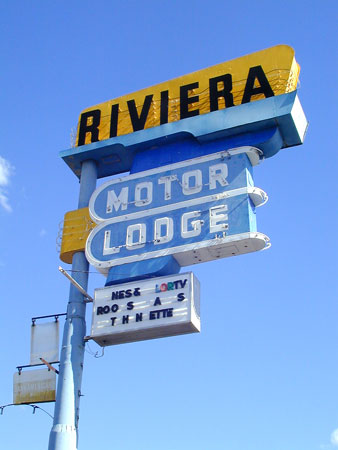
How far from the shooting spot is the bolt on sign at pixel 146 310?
1770cm

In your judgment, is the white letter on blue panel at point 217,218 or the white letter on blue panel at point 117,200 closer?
the white letter on blue panel at point 217,218

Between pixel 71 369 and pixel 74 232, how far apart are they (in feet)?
14.1

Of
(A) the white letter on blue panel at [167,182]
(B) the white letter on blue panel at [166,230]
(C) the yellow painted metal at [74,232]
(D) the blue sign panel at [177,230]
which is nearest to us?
(D) the blue sign panel at [177,230]

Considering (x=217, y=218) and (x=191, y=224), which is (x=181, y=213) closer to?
(x=191, y=224)

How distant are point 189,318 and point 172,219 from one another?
10.6 ft

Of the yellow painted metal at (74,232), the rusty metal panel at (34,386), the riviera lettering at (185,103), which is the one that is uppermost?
the riviera lettering at (185,103)

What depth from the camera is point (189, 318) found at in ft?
57.2

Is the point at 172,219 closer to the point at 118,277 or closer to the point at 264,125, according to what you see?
the point at 118,277

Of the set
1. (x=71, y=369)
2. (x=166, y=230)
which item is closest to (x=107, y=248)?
(x=166, y=230)

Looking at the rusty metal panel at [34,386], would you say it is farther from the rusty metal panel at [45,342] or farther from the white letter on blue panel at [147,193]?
Answer: the white letter on blue panel at [147,193]

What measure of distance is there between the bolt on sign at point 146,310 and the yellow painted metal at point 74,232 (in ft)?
7.31

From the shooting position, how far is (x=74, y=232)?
20953mm

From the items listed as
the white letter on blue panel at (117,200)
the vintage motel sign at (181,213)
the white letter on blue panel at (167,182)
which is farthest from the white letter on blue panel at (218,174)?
the white letter on blue panel at (117,200)

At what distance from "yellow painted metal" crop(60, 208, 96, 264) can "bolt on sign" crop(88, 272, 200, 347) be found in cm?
223
